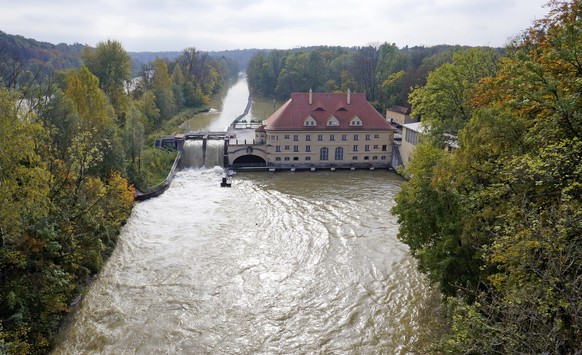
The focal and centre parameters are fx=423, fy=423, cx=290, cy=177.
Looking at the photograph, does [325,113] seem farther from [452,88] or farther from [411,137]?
[452,88]

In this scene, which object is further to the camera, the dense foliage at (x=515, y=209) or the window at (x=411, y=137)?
the window at (x=411, y=137)

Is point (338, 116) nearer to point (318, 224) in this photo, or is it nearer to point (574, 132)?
point (318, 224)

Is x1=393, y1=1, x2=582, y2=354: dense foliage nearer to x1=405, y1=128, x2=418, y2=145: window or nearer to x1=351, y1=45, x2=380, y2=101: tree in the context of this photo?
x1=405, y1=128, x2=418, y2=145: window

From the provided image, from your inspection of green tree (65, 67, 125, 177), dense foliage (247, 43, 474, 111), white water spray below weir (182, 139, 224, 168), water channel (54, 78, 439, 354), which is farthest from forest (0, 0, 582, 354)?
dense foliage (247, 43, 474, 111)

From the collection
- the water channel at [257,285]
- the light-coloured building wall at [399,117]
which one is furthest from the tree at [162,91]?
the light-coloured building wall at [399,117]

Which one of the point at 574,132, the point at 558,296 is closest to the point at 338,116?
the point at 574,132

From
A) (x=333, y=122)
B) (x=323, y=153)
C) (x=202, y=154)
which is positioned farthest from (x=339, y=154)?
(x=202, y=154)

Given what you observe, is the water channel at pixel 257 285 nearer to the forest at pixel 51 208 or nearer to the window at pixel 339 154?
the forest at pixel 51 208
